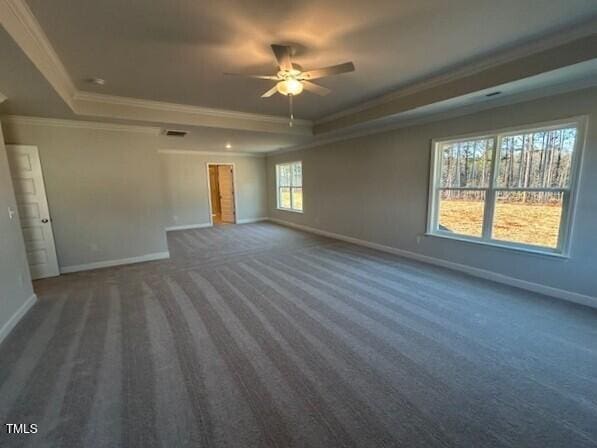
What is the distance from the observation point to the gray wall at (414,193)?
2943 millimetres

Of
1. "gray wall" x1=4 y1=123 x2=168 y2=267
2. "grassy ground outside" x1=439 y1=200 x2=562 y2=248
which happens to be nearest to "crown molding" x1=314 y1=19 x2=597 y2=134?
"grassy ground outside" x1=439 y1=200 x2=562 y2=248

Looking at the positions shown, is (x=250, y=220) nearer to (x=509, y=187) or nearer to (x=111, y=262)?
(x=111, y=262)

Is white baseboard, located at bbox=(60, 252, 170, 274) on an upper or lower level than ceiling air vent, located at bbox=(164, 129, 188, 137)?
lower

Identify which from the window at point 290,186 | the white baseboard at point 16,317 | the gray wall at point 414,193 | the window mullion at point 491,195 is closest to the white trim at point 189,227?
the window at point 290,186

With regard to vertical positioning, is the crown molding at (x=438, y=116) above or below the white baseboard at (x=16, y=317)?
above

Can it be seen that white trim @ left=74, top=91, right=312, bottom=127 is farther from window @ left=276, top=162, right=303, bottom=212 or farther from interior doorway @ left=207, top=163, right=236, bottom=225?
interior doorway @ left=207, top=163, right=236, bottom=225

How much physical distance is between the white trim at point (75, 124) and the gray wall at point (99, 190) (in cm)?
5

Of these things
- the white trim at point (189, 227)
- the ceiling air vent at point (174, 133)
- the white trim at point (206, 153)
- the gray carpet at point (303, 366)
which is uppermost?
the ceiling air vent at point (174, 133)

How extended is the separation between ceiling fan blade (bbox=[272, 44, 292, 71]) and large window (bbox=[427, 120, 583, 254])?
114 inches

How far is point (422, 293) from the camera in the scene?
3.31 meters

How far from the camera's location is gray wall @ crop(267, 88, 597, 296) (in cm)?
294

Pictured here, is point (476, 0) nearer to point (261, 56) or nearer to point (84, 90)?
point (261, 56)

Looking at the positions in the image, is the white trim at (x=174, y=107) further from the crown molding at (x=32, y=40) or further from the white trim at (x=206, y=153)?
the white trim at (x=206, y=153)

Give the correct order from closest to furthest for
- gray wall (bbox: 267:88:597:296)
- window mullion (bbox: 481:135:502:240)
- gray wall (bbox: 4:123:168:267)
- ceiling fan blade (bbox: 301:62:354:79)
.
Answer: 1. ceiling fan blade (bbox: 301:62:354:79)
2. gray wall (bbox: 267:88:597:296)
3. window mullion (bbox: 481:135:502:240)
4. gray wall (bbox: 4:123:168:267)
